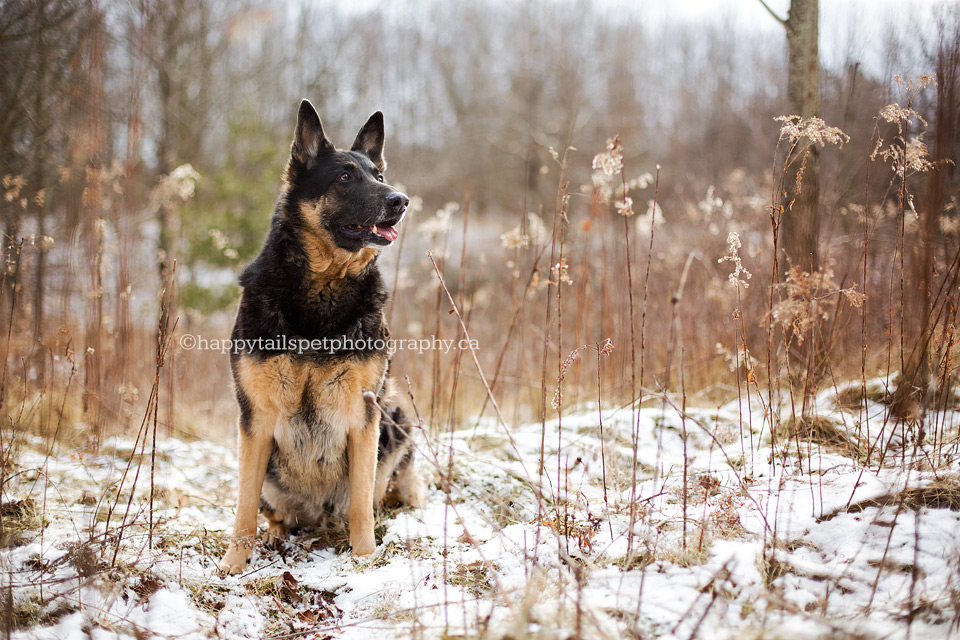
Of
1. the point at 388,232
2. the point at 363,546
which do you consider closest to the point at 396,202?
the point at 388,232

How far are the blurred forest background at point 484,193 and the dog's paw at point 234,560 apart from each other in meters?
0.85

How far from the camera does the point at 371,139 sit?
3.53 m

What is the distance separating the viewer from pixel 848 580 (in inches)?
73.5

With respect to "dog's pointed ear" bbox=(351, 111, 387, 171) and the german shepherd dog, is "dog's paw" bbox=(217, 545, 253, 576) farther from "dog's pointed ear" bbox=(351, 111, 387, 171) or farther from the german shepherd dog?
"dog's pointed ear" bbox=(351, 111, 387, 171)

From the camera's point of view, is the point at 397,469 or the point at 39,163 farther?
the point at 39,163

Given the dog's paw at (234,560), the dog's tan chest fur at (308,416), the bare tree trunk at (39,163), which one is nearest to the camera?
the dog's paw at (234,560)

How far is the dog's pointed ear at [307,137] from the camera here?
309 cm

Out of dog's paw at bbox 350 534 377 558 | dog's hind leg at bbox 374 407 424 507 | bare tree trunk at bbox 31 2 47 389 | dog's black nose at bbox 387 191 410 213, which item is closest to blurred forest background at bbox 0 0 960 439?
bare tree trunk at bbox 31 2 47 389

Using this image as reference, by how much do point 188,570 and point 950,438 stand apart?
3.70 metres

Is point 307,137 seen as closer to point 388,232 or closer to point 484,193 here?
point 388,232

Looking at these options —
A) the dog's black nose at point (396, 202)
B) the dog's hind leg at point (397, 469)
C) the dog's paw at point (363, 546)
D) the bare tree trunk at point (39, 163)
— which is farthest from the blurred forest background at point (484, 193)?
the dog's paw at point (363, 546)

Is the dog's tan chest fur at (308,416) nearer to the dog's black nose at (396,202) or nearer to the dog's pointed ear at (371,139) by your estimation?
the dog's black nose at (396,202)

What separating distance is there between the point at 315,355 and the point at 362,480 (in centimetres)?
73

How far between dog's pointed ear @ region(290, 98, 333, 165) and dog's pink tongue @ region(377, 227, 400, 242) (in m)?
0.60
